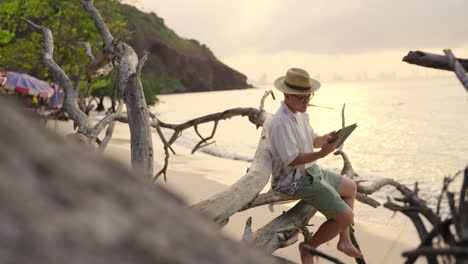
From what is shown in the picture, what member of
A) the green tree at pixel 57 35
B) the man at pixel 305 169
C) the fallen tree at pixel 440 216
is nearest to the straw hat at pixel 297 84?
the man at pixel 305 169

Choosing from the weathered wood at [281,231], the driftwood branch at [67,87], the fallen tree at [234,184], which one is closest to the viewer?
the fallen tree at [234,184]

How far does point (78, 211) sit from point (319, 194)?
378 cm

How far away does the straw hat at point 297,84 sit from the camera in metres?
4.48

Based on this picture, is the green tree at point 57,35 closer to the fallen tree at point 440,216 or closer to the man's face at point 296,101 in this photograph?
the man's face at point 296,101

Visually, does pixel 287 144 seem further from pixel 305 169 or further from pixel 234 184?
pixel 234 184

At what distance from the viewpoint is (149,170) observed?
484 cm

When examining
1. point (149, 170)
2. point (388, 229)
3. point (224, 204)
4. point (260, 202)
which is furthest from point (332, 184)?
point (388, 229)

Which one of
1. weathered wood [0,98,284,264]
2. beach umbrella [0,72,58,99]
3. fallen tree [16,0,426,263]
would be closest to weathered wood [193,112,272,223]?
fallen tree [16,0,426,263]

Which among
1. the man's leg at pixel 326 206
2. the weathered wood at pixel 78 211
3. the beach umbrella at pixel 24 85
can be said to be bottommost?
the beach umbrella at pixel 24 85

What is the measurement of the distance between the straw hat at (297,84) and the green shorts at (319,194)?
0.65m

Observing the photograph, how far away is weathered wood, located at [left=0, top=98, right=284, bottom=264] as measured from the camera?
58 cm

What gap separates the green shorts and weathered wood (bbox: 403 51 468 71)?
2.40 meters

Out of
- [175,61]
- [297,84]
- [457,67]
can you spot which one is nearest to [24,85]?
[297,84]

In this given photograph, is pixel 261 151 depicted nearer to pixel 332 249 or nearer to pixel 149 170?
pixel 149 170
